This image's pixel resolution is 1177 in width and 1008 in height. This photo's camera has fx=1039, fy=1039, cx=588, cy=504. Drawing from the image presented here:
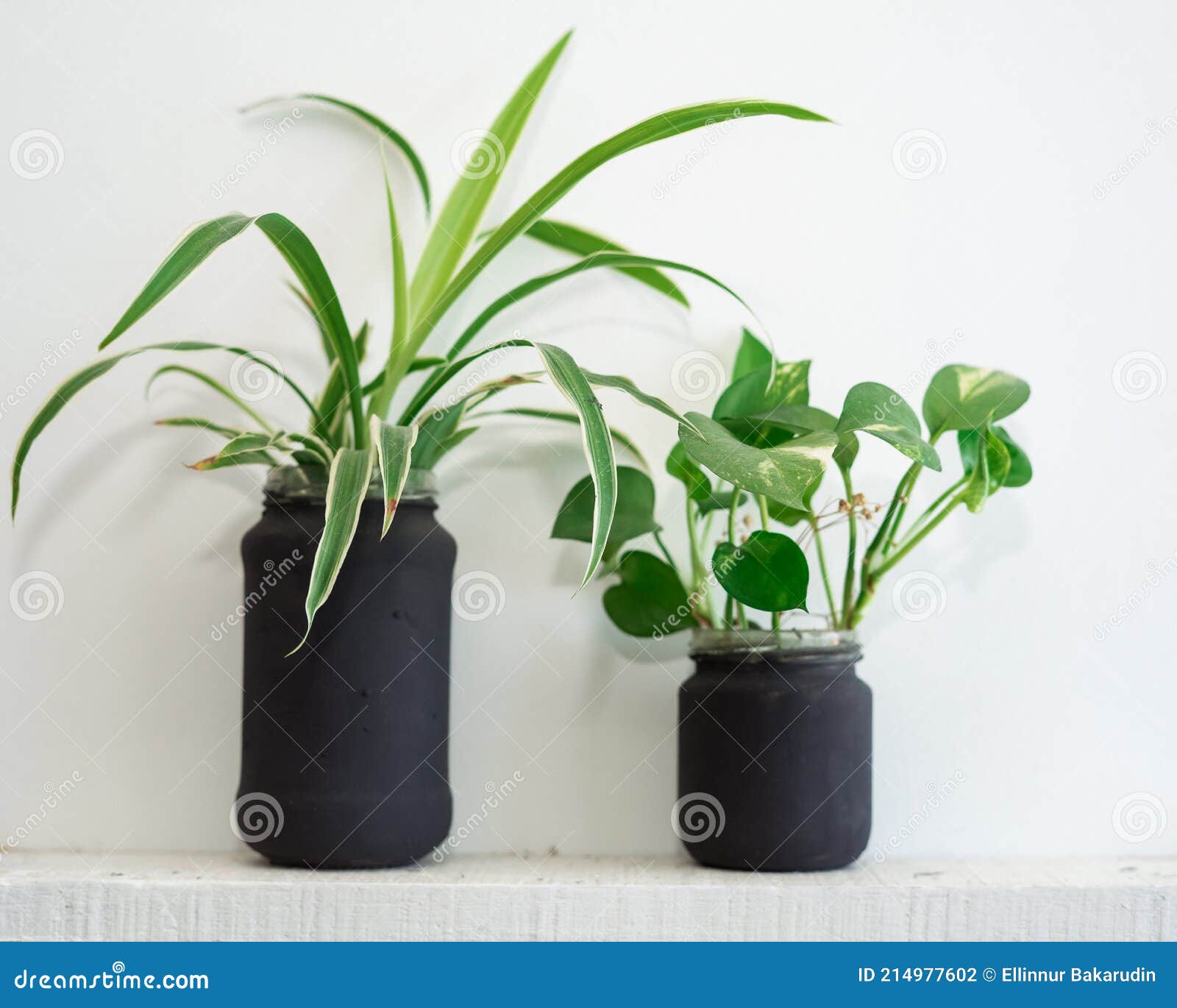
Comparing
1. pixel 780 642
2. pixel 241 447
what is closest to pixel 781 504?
pixel 780 642

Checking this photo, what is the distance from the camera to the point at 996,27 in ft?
3.69

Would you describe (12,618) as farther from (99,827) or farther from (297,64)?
(297,64)

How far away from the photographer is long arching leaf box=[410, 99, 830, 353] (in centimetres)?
85

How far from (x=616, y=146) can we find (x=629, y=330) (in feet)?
0.84

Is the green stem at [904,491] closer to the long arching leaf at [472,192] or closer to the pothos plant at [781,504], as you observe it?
the pothos plant at [781,504]

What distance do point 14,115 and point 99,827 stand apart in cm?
74

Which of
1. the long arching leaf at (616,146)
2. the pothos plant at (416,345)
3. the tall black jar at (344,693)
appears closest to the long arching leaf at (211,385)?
the pothos plant at (416,345)

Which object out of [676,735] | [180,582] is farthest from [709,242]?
[180,582]

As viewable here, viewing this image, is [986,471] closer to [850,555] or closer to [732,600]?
[850,555]

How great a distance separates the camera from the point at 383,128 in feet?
3.46

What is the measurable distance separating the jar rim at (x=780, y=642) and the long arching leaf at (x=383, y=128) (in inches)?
20.9

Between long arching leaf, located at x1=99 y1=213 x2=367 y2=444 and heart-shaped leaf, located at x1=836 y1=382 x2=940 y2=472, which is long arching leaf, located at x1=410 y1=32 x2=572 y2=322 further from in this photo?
heart-shaped leaf, located at x1=836 y1=382 x2=940 y2=472

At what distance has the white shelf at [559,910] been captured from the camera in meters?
0.82
